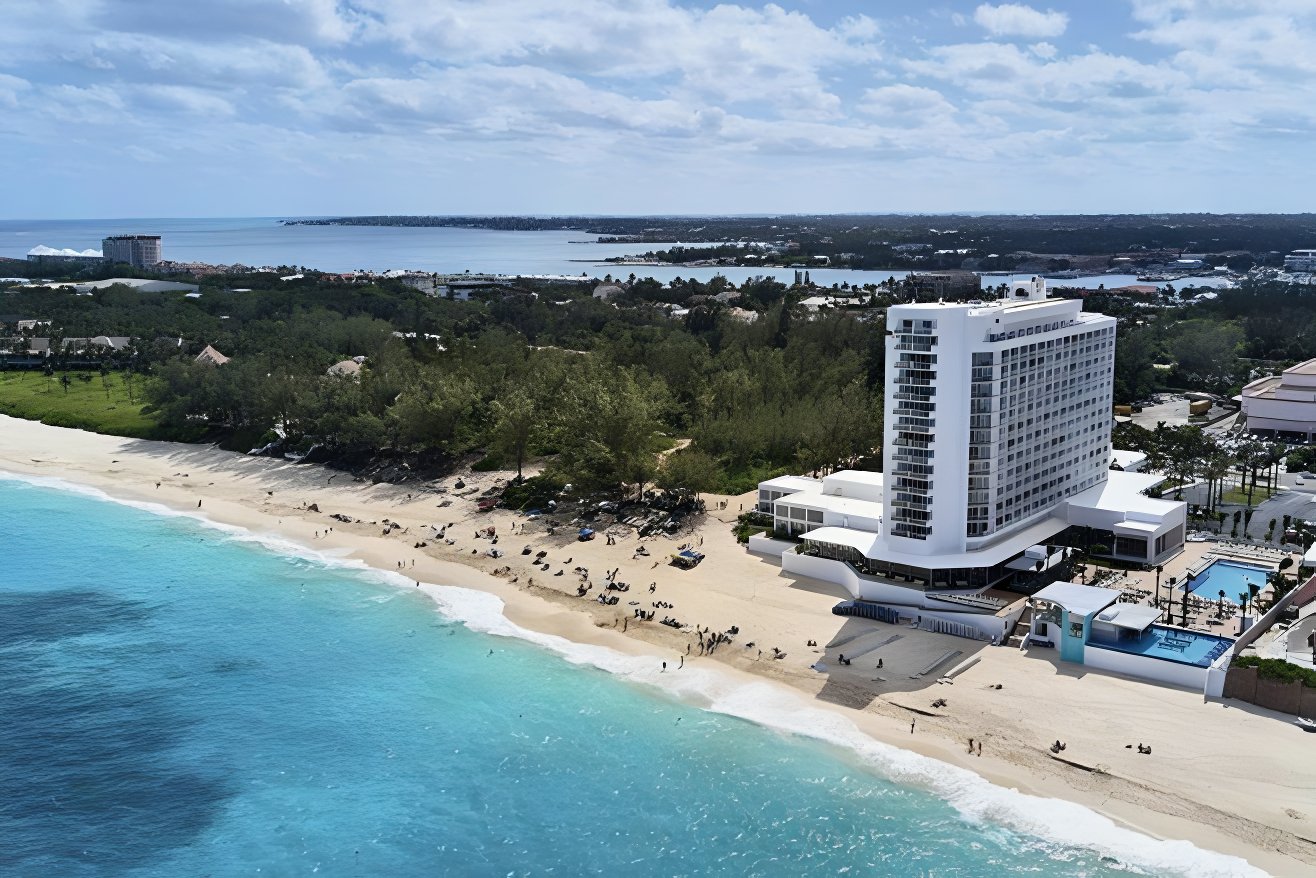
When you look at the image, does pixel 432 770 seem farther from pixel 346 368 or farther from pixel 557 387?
pixel 346 368

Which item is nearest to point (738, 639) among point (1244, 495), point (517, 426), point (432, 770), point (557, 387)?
point (432, 770)

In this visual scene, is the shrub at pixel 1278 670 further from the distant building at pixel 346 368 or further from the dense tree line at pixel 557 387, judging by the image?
the distant building at pixel 346 368

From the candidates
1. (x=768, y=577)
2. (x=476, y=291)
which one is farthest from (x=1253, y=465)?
(x=476, y=291)

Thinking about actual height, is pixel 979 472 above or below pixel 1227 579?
above

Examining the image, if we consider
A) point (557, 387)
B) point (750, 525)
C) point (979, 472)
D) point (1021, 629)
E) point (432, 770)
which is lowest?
point (432, 770)

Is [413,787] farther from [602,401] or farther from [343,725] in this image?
[602,401]
